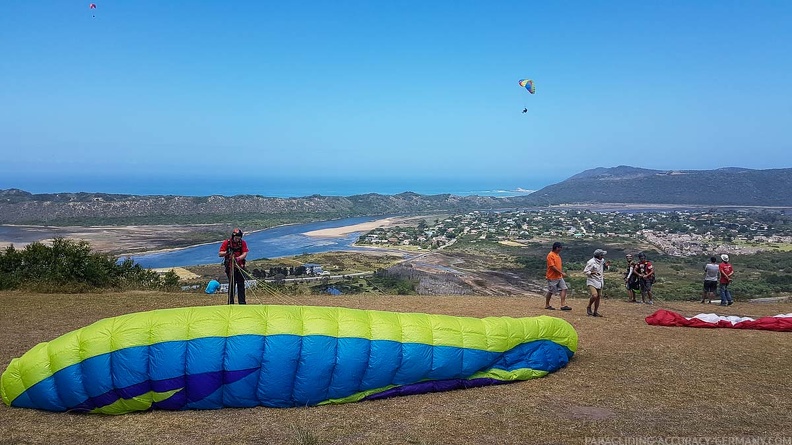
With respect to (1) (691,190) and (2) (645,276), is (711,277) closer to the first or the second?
(2) (645,276)

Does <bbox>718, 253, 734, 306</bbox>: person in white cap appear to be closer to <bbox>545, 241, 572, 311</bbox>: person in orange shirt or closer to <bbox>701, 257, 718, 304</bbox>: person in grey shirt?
<bbox>701, 257, 718, 304</bbox>: person in grey shirt

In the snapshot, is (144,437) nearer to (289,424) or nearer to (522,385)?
(289,424)

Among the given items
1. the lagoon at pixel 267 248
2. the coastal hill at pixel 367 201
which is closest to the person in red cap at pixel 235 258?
the lagoon at pixel 267 248

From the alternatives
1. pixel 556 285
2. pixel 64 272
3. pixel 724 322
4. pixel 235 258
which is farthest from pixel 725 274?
pixel 64 272

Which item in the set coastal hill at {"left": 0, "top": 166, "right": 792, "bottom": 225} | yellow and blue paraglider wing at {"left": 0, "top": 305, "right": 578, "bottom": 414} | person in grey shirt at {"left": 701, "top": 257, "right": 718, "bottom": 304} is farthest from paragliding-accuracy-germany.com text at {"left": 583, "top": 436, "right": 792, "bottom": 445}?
coastal hill at {"left": 0, "top": 166, "right": 792, "bottom": 225}

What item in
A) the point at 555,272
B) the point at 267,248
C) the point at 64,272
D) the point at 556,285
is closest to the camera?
the point at 555,272

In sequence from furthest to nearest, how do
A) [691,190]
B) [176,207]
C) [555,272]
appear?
1. [691,190]
2. [176,207]
3. [555,272]

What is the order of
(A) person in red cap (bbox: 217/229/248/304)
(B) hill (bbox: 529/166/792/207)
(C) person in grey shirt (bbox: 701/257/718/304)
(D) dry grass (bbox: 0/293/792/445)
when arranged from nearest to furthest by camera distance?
1. (D) dry grass (bbox: 0/293/792/445)
2. (A) person in red cap (bbox: 217/229/248/304)
3. (C) person in grey shirt (bbox: 701/257/718/304)
4. (B) hill (bbox: 529/166/792/207)

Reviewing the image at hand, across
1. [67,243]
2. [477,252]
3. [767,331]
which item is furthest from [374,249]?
[767,331]
